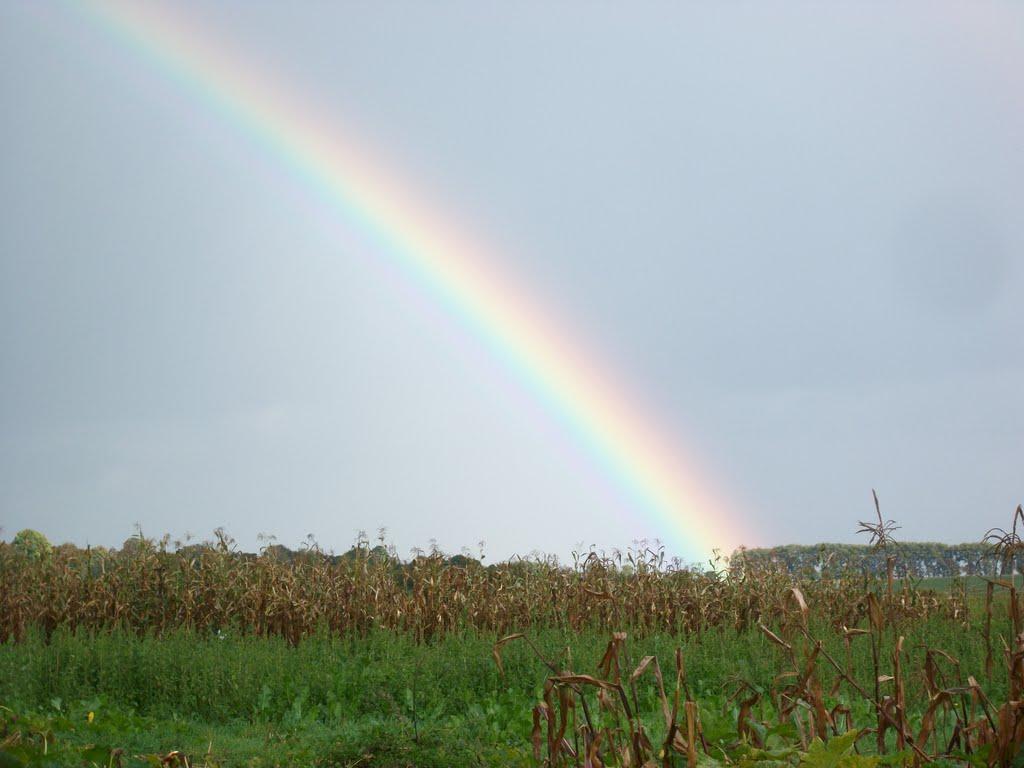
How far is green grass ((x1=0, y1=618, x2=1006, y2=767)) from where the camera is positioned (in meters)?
6.55

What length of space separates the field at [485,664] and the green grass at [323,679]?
0.09 feet

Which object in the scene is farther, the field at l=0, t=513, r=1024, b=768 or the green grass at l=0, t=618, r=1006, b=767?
the green grass at l=0, t=618, r=1006, b=767

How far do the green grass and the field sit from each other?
3 centimetres

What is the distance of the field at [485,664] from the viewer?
234cm

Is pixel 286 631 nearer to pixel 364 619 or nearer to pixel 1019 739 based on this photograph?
pixel 364 619

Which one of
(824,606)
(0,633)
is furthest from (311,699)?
(824,606)

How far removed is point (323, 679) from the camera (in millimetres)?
7969

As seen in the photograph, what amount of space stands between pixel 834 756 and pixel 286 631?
33.6 feet

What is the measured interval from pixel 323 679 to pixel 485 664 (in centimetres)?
150

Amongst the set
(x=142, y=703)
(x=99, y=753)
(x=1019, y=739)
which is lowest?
(x=142, y=703)

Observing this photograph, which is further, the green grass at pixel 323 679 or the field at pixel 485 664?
the green grass at pixel 323 679

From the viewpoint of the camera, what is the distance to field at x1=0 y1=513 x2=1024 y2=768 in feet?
7.66

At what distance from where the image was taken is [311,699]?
7809 millimetres

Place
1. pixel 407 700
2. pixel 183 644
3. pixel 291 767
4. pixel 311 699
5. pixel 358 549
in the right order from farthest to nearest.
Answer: pixel 358 549, pixel 183 644, pixel 311 699, pixel 407 700, pixel 291 767
